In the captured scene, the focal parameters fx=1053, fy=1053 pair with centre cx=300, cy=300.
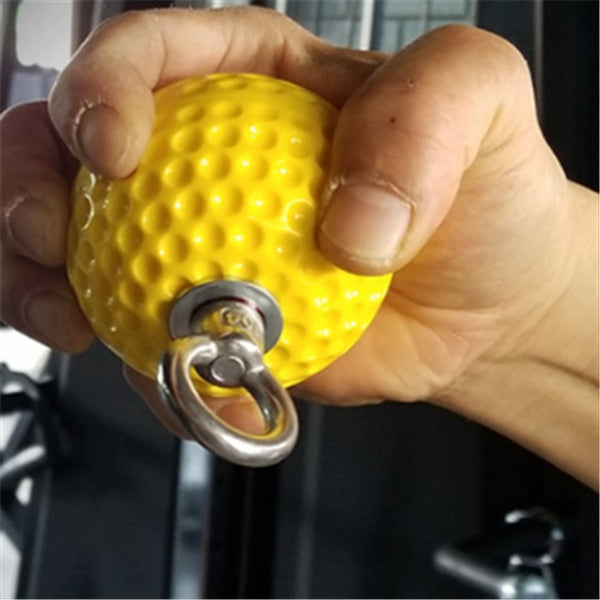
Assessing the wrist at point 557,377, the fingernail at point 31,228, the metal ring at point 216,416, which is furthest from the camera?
the wrist at point 557,377

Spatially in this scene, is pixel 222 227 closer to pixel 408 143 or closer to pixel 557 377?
pixel 408 143

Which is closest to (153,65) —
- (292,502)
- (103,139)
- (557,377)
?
(103,139)

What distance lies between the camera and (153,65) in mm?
403

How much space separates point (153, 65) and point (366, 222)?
4.8 inches

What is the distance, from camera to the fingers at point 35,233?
419mm

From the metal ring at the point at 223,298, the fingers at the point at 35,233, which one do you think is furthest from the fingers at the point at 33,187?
the metal ring at the point at 223,298

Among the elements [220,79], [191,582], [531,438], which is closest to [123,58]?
[220,79]

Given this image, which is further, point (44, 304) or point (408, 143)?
point (44, 304)

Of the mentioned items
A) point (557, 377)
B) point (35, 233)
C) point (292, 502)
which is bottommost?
point (292, 502)

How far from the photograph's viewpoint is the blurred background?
0.73m

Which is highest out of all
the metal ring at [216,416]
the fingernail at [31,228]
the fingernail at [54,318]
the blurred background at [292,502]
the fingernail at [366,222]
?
the fingernail at [366,222]

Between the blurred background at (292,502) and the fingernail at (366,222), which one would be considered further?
the blurred background at (292,502)

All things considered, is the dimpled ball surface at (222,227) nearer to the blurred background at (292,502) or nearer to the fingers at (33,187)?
the fingers at (33,187)

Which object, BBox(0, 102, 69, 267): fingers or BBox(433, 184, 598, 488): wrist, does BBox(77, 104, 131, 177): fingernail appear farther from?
BBox(433, 184, 598, 488): wrist
